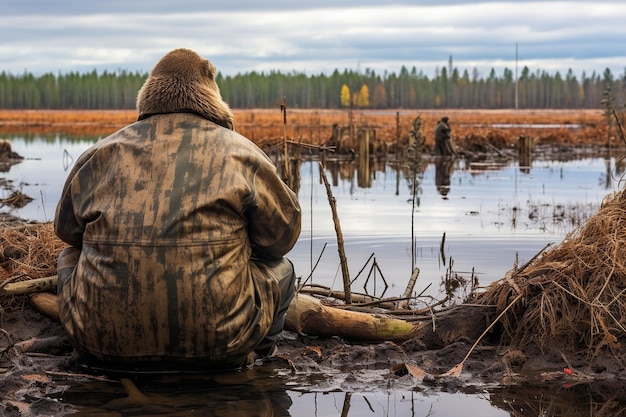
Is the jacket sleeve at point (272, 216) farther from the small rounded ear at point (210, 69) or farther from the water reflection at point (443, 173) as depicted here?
A: the water reflection at point (443, 173)

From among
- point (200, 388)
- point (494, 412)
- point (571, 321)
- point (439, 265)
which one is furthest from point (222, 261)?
point (439, 265)

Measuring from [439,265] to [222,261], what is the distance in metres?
5.59

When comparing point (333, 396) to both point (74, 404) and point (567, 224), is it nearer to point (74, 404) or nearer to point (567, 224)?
point (74, 404)

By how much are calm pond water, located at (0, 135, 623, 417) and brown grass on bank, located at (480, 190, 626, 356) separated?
69 cm

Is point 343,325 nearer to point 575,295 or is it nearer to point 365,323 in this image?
point 365,323

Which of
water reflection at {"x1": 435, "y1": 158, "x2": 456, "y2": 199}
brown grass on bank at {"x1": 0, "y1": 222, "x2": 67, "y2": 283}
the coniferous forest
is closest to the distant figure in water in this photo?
water reflection at {"x1": 435, "y1": 158, "x2": 456, "y2": 199}

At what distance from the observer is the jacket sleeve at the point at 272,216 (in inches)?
215

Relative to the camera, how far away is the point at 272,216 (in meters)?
5.51

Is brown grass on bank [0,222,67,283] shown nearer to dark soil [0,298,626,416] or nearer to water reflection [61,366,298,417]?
dark soil [0,298,626,416]

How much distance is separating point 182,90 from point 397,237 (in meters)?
7.73

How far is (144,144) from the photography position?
5.32 meters

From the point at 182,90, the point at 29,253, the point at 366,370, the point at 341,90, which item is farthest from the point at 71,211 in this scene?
the point at 341,90

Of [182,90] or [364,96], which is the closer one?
[182,90]

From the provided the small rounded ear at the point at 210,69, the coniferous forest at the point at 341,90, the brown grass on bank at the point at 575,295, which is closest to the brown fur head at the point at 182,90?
the small rounded ear at the point at 210,69
